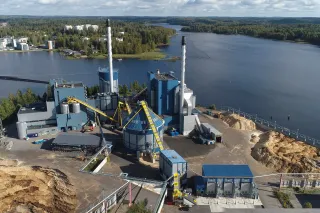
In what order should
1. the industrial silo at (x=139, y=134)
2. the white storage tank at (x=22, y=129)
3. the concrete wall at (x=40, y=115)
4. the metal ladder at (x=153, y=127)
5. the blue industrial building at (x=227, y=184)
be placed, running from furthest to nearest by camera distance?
the concrete wall at (x=40, y=115)
the white storage tank at (x=22, y=129)
the industrial silo at (x=139, y=134)
the metal ladder at (x=153, y=127)
the blue industrial building at (x=227, y=184)

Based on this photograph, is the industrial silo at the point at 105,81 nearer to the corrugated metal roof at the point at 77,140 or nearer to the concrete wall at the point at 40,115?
the concrete wall at the point at 40,115

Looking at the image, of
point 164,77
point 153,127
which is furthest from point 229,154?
point 164,77

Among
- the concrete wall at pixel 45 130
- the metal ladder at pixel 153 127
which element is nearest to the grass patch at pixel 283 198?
the metal ladder at pixel 153 127

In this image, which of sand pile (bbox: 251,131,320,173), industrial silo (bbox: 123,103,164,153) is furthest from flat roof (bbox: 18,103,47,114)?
sand pile (bbox: 251,131,320,173)

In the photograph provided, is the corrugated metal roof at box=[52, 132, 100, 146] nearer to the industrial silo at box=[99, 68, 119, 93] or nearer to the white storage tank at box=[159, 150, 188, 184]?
the white storage tank at box=[159, 150, 188, 184]

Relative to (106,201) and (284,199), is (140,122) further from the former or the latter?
(284,199)

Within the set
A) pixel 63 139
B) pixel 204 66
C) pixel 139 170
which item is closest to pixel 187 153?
pixel 139 170
